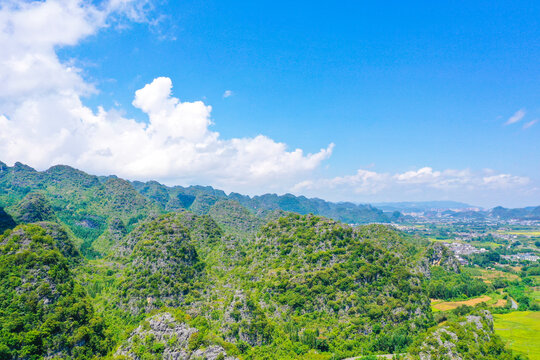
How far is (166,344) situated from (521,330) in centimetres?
11519

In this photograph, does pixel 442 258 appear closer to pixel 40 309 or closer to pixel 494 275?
pixel 494 275

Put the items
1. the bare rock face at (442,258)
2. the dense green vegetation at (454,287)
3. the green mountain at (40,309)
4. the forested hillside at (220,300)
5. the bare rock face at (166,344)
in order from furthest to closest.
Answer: the bare rock face at (442,258) → the dense green vegetation at (454,287) → the forested hillside at (220,300) → the green mountain at (40,309) → the bare rock face at (166,344)

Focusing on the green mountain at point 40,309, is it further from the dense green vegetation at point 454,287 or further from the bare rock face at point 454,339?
the dense green vegetation at point 454,287

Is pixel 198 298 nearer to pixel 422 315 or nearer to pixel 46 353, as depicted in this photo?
pixel 46 353

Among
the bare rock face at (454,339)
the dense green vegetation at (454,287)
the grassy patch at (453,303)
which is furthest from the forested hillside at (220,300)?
the dense green vegetation at (454,287)

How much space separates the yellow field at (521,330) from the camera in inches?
3031

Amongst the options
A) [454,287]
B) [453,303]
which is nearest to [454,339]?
[453,303]

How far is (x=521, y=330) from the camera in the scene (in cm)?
8925

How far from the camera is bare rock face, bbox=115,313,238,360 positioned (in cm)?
5175

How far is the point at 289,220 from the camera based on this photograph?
110750 mm

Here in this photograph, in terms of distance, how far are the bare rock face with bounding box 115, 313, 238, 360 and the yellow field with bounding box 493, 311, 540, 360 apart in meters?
88.1

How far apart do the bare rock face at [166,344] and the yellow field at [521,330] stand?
88126 mm

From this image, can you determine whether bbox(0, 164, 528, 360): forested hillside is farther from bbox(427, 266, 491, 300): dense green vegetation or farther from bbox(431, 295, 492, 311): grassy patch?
bbox(427, 266, 491, 300): dense green vegetation

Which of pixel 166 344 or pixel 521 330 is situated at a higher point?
pixel 166 344
